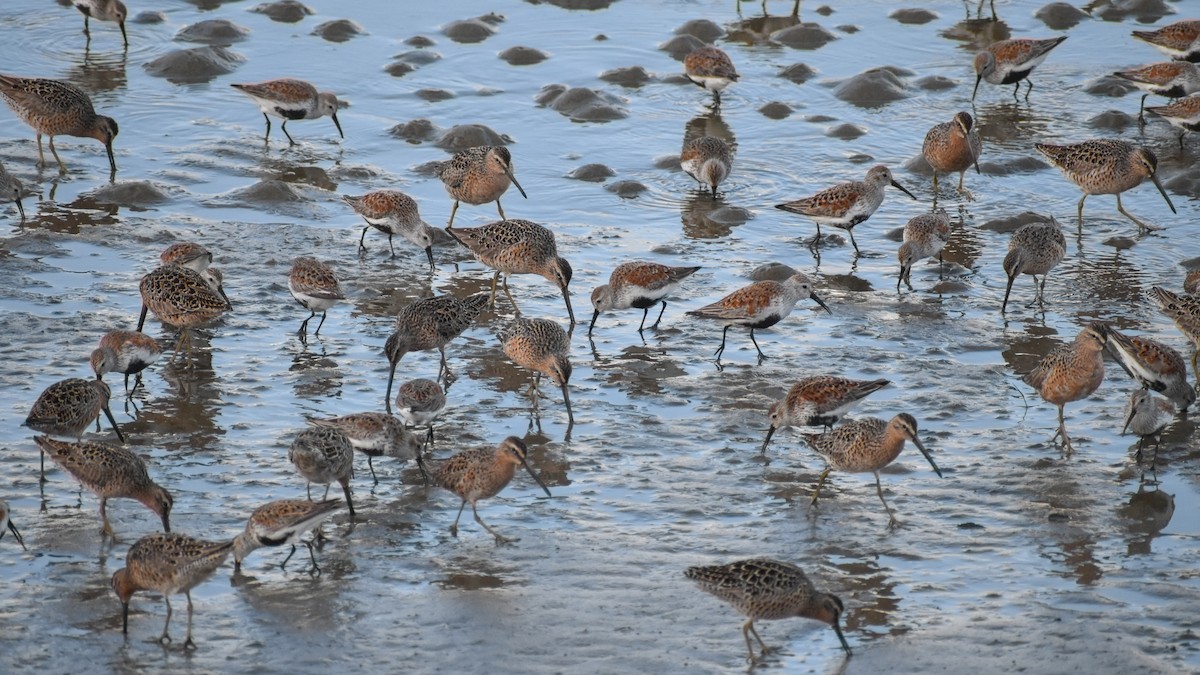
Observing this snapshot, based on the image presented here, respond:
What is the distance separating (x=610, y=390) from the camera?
39.9 feet

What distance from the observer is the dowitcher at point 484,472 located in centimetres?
963

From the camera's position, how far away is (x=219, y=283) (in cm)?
1287

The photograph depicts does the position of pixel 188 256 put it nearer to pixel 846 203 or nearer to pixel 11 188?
pixel 11 188

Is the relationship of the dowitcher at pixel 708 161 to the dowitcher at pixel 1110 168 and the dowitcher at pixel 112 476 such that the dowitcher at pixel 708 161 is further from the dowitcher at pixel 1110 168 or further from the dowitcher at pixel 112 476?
the dowitcher at pixel 112 476

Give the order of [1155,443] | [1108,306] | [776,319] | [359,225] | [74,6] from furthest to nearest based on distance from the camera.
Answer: [74,6], [359,225], [1108,306], [776,319], [1155,443]

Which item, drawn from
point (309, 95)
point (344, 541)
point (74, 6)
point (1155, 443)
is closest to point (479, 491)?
point (344, 541)

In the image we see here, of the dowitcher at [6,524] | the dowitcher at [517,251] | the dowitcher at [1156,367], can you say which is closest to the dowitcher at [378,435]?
the dowitcher at [6,524]

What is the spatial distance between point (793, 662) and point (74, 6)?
61.7 feet

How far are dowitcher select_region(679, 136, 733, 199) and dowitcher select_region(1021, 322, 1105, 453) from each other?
6.10 metres

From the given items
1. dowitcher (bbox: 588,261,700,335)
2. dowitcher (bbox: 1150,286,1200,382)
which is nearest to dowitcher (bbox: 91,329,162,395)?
dowitcher (bbox: 588,261,700,335)

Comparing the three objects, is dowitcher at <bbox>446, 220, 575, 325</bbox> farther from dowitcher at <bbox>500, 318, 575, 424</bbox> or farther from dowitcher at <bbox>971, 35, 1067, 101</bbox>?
dowitcher at <bbox>971, 35, 1067, 101</bbox>

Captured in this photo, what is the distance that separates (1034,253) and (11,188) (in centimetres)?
1037

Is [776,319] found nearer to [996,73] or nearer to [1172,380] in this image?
[1172,380]

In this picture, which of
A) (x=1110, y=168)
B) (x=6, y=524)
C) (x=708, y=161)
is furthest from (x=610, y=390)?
(x=1110, y=168)
